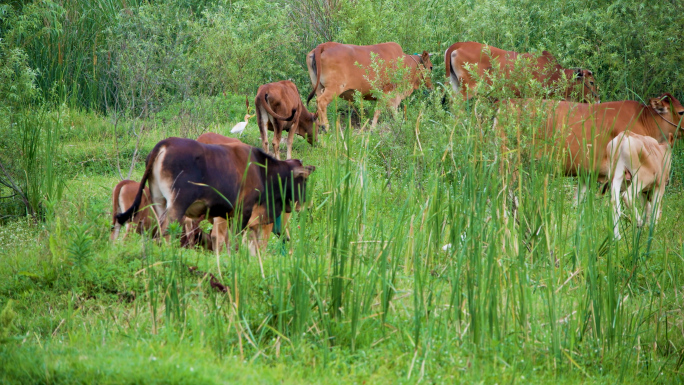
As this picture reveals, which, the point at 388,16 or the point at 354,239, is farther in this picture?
the point at 388,16

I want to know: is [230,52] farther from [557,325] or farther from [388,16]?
[557,325]

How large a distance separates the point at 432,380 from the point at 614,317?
1325mm

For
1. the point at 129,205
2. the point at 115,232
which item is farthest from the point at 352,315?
the point at 129,205

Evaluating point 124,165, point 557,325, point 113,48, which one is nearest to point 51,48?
point 113,48

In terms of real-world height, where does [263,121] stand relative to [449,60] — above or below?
below

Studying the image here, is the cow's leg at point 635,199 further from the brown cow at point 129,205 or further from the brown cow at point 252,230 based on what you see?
the brown cow at point 129,205

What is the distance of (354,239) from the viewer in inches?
199

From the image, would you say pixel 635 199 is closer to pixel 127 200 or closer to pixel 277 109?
pixel 127 200

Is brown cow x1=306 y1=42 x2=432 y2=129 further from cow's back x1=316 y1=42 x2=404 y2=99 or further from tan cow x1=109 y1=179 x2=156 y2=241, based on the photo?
tan cow x1=109 y1=179 x2=156 y2=241

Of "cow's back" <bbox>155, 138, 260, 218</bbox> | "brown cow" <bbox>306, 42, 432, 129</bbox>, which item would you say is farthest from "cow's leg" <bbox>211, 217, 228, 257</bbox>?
"brown cow" <bbox>306, 42, 432, 129</bbox>

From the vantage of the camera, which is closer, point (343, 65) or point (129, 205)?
point (129, 205)

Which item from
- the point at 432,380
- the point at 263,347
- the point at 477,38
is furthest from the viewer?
the point at 477,38

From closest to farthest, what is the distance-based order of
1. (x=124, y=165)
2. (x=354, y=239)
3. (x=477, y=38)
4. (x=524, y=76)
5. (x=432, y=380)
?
(x=432, y=380) < (x=354, y=239) < (x=524, y=76) < (x=124, y=165) < (x=477, y=38)

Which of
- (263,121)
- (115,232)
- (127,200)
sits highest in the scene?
(263,121)
